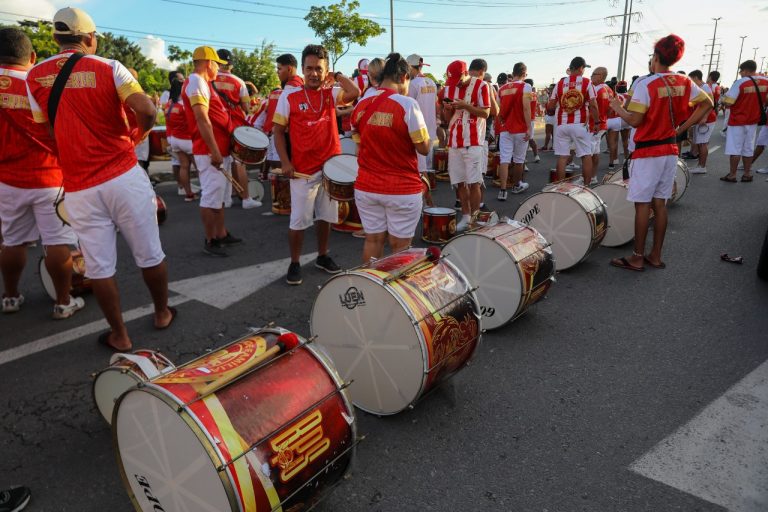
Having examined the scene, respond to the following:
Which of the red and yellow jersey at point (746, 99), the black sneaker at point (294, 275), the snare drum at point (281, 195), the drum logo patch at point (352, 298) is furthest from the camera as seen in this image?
the red and yellow jersey at point (746, 99)

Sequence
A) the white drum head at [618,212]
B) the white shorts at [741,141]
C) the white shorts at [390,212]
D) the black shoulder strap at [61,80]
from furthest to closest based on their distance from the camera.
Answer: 1. the white shorts at [741,141]
2. the white drum head at [618,212]
3. the white shorts at [390,212]
4. the black shoulder strap at [61,80]

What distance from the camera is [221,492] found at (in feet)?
5.57

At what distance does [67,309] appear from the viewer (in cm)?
421

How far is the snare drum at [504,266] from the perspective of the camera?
3.51m

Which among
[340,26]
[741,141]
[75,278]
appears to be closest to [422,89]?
[75,278]

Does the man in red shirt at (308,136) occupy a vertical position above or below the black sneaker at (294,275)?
above

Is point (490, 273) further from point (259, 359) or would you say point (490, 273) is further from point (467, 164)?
point (467, 164)

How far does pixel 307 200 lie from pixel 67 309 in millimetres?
2275

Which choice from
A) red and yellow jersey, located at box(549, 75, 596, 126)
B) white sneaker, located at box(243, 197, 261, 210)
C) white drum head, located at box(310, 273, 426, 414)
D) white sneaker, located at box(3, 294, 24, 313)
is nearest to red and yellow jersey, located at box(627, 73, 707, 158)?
red and yellow jersey, located at box(549, 75, 596, 126)

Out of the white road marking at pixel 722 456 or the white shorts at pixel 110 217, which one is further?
the white shorts at pixel 110 217

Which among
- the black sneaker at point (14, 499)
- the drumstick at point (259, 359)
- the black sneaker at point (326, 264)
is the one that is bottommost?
the black sneaker at point (14, 499)

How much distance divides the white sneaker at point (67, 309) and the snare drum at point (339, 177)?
7.94ft

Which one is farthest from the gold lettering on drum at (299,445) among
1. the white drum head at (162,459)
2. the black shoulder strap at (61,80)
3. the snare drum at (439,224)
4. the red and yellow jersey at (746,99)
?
the red and yellow jersey at (746,99)

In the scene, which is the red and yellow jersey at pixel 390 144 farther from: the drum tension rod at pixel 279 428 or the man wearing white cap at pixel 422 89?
the man wearing white cap at pixel 422 89
